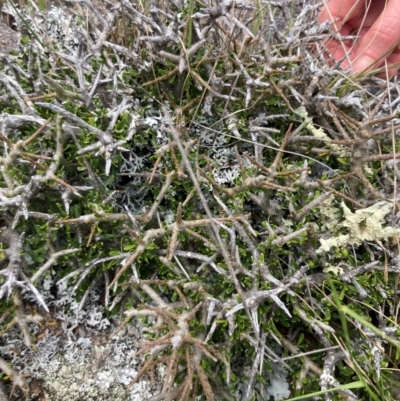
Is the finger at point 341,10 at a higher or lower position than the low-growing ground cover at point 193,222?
higher

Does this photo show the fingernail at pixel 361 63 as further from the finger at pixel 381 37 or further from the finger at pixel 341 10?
the finger at pixel 341 10

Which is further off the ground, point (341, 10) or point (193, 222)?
point (341, 10)

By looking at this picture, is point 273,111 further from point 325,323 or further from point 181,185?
point 325,323

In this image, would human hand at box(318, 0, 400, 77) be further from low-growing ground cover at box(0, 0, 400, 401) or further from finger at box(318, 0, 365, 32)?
low-growing ground cover at box(0, 0, 400, 401)

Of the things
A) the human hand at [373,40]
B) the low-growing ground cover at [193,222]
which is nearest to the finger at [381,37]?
the human hand at [373,40]

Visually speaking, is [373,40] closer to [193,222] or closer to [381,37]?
[381,37]

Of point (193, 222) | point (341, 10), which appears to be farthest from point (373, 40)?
point (193, 222)

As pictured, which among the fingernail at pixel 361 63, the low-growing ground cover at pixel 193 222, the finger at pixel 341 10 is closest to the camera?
the low-growing ground cover at pixel 193 222

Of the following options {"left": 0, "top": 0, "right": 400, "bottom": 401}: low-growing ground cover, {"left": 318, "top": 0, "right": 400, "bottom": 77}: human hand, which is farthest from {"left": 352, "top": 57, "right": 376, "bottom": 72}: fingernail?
{"left": 0, "top": 0, "right": 400, "bottom": 401}: low-growing ground cover

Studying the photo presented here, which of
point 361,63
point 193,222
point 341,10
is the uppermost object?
point 341,10

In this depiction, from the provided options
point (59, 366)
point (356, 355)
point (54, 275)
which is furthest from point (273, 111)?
point (59, 366)
